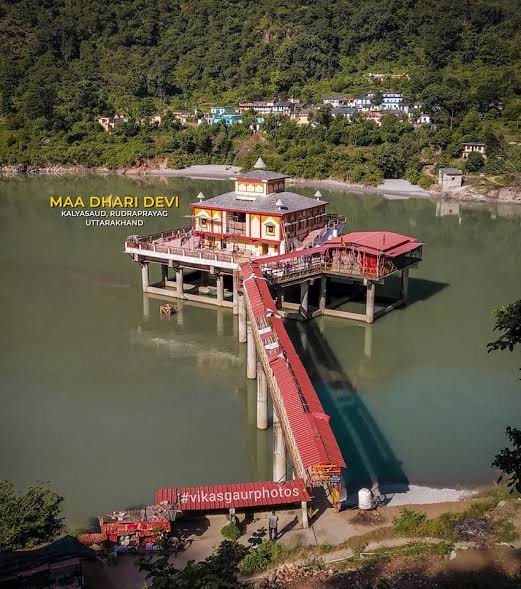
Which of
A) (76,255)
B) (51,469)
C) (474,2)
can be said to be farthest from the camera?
(474,2)

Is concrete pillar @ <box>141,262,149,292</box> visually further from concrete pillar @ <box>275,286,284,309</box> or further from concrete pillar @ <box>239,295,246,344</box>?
concrete pillar @ <box>239,295,246,344</box>

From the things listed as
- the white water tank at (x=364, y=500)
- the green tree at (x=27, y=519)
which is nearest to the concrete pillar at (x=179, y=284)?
the green tree at (x=27, y=519)

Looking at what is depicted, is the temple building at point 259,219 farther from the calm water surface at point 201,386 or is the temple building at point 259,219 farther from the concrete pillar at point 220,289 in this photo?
the calm water surface at point 201,386

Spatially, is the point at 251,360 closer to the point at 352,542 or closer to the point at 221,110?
the point at 352,542

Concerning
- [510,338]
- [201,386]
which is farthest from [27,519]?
[201,386]

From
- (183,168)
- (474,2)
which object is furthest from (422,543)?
(474,2)

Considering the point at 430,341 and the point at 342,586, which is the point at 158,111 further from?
the point at 342,586
